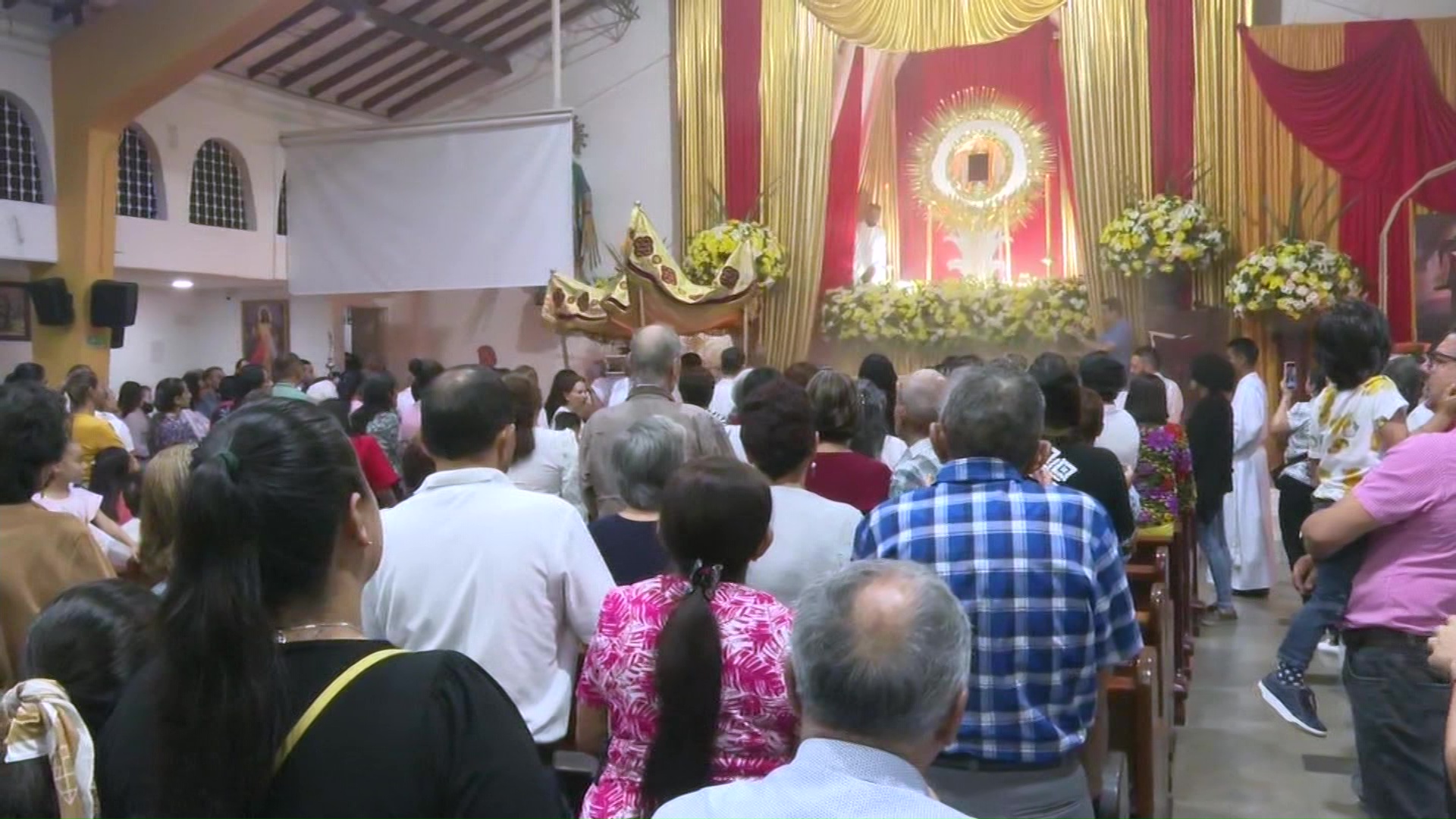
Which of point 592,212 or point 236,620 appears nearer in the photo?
point 236,620

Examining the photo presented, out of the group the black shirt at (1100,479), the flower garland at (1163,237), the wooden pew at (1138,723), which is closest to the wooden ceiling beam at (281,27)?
the flower garland at (1163,237)

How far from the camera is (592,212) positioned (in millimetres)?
12562

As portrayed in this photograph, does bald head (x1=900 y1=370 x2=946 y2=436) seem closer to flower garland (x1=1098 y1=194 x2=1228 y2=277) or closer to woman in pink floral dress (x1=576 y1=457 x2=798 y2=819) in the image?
woman in pink floral dress (x1=576 y1=457 x2=798 y2=819)

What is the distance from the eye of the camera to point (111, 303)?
33.6 feet

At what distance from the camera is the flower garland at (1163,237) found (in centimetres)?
970

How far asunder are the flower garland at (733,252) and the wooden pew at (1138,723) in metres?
7.62

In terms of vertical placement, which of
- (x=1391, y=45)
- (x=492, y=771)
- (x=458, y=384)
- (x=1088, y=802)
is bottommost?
(x=1088, y=802)

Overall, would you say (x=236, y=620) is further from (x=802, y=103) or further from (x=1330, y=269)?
(x=802, y=103)

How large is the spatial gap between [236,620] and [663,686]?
2.77 feet

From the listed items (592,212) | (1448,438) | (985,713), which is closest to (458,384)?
(985,713)

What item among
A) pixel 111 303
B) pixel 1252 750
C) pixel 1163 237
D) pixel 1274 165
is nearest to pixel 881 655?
pixel 1252 750

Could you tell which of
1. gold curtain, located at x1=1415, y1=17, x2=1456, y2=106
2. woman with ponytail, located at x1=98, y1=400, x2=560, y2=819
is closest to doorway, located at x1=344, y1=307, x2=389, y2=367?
gold curtain, located at x1=1415, y1=17, x2=1456, y2=106

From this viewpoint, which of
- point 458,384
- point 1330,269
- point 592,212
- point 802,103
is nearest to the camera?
point 458,384

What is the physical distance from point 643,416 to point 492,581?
1086 mm
